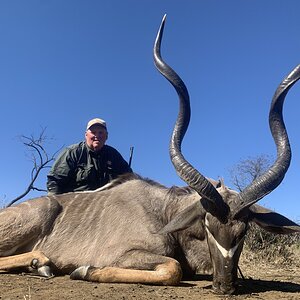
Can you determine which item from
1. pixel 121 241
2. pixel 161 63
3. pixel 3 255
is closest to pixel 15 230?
pixel 3 255

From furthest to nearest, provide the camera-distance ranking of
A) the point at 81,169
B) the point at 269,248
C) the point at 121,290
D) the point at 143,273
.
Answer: the point at 269,248 < the point at 81,169 < the point at 143,273 < the point at 121,290

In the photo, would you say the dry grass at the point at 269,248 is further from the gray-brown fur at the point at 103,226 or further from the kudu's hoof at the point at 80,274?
the kudu's hoof at the point at 80,274

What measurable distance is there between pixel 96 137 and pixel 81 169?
43cm

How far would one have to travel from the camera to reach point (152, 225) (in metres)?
4.30

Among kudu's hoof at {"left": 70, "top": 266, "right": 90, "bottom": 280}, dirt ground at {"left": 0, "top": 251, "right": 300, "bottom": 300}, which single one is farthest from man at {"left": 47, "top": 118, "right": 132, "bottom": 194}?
kudu's hoof at {"left": 70, "top": 266, "right": 90, "bottom": 280}

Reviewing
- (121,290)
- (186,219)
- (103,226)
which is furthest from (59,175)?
(121,290)

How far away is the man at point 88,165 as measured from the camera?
5.72 m

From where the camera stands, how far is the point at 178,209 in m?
4.42

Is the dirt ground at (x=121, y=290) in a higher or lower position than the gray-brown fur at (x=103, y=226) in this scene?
lower

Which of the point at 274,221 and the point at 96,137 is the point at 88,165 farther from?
the point at 274,221

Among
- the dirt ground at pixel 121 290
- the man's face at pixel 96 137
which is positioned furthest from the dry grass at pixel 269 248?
the man's face at pixel 96 137

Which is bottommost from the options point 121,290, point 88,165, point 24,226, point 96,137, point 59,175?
point 121,290

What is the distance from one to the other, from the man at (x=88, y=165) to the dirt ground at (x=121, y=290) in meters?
1.78

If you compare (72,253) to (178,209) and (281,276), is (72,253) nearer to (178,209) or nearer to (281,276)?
(178,209)
